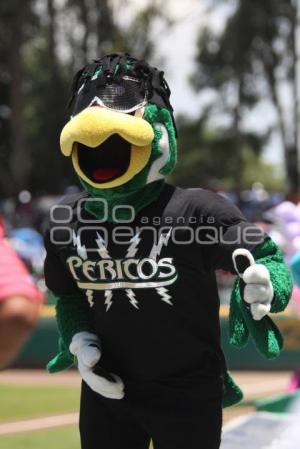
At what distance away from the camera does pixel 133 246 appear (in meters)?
2.82

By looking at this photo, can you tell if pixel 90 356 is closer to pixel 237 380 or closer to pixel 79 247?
pixel 79 247

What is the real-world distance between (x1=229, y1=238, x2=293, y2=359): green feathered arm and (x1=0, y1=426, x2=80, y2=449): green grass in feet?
9.85

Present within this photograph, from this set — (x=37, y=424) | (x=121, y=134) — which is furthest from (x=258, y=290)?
(x=37, y=424)

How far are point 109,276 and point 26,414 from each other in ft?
13.4

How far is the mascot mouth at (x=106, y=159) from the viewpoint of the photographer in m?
2.82

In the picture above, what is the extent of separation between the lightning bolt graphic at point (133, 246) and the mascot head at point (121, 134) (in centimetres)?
12

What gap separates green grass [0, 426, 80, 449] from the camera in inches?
215

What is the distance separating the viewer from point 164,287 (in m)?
2.79

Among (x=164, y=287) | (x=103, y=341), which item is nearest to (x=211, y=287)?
(x=164, y=287)

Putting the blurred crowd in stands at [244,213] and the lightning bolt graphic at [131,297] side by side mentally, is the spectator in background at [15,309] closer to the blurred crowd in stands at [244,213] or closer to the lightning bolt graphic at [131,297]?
the lightning bolt graphic at [131,297]

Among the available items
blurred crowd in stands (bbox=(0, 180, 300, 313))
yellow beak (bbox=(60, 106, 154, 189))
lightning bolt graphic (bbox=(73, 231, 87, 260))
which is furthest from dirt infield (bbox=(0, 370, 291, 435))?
yellow beak (bbox=(60, 106, 154, 189))

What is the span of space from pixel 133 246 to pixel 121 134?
0.39 m

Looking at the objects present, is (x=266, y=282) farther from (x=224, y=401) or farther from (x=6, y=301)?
(x=6, y=301)

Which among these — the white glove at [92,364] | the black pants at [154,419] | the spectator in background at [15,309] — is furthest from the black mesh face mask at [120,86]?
the spectator in background at [15,309]
